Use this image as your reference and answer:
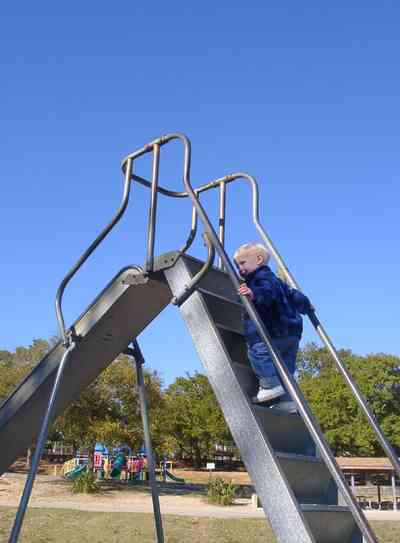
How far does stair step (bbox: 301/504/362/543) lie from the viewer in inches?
114

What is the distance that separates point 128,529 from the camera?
1112 cm

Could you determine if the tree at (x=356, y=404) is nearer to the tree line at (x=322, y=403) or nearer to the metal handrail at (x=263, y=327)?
the tree line at (x=322, y=403)

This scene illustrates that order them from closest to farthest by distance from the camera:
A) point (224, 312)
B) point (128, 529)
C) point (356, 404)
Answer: point (224, 312)
point (128, 529)
point (356, 404)

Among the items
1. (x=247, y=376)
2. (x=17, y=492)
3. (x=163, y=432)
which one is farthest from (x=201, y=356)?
(x=163, y=432)

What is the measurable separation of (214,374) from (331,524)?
93cm

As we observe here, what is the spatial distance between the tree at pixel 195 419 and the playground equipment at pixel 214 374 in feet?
137

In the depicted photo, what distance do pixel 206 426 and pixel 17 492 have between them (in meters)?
26.5

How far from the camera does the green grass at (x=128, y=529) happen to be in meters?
9.88

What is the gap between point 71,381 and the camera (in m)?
4.85

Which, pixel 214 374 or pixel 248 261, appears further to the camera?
pixel 248 261

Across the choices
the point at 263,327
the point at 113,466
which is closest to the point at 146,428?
the point at 263,327

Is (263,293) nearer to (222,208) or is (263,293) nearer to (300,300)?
(300,300)

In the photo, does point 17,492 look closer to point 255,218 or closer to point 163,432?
point 163,432

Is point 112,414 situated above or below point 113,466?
above
